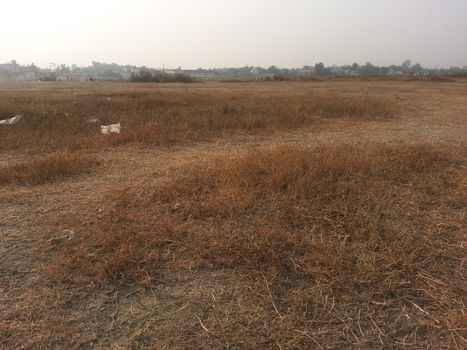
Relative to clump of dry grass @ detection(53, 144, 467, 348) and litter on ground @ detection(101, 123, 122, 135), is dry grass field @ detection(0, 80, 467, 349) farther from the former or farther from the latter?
litter on ground @ detection(101, 123, 122, 135)

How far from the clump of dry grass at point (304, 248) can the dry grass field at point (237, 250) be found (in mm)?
12

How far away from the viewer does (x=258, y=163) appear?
5.16 meters

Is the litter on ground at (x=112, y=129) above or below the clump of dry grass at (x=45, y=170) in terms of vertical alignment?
below

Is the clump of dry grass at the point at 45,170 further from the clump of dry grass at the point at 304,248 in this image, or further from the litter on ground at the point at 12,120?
the litter on ground at the point at 12,120

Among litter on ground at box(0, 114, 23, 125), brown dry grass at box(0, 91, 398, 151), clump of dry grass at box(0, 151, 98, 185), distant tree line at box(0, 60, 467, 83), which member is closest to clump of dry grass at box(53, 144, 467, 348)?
clump of dry grass at box(0, 151, 98, 185)

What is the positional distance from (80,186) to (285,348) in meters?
3.56

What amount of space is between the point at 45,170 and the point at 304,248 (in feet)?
12.5

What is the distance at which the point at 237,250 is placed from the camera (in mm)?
3146

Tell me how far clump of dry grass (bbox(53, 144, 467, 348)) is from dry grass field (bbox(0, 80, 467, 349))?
0.01 m

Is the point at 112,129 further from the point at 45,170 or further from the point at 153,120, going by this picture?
the point at 45,170

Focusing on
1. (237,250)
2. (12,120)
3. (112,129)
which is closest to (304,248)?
(237,250)

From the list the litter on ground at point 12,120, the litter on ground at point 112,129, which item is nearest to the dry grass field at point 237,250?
the litter on ground at point 112,129

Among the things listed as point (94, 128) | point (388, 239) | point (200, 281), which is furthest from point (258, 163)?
point (94, 128)

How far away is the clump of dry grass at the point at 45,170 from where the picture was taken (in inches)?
198
